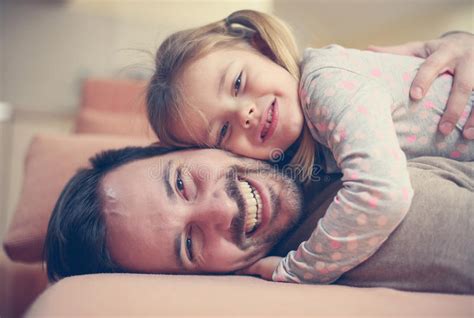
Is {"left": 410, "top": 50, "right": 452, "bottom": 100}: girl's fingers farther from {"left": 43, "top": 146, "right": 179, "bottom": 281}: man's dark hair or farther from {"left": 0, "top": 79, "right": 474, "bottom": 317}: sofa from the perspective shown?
{"left": 43, "top": 146, "right": 179, "bottom": 281}: man's dark hair

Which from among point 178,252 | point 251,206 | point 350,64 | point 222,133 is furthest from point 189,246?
Answer: point 350,64

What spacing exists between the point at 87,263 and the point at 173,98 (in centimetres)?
36

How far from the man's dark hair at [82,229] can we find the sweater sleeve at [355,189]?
328 millimetres

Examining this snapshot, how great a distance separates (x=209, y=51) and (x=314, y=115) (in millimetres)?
280

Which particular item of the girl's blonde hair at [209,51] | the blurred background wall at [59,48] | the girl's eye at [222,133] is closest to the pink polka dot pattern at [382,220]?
the girl's blonde hair at [209,51]

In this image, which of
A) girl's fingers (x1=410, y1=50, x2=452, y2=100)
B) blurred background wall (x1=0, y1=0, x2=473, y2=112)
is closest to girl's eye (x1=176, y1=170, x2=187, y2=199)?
girl's fingers (x1=410, y1=50, x2=452, y2=100)

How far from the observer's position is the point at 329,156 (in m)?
0.96

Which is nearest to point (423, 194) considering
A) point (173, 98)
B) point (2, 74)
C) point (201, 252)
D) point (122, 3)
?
point (201, 252)

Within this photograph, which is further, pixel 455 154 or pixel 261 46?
pixel 261 46

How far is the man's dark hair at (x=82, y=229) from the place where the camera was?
2.91 feet

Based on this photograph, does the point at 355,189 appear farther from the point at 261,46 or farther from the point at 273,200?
the point at 261,46

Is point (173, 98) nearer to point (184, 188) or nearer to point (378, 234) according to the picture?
point (184, 188)

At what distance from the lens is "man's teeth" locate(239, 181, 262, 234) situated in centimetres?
85

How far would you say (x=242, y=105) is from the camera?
943 millimetres
